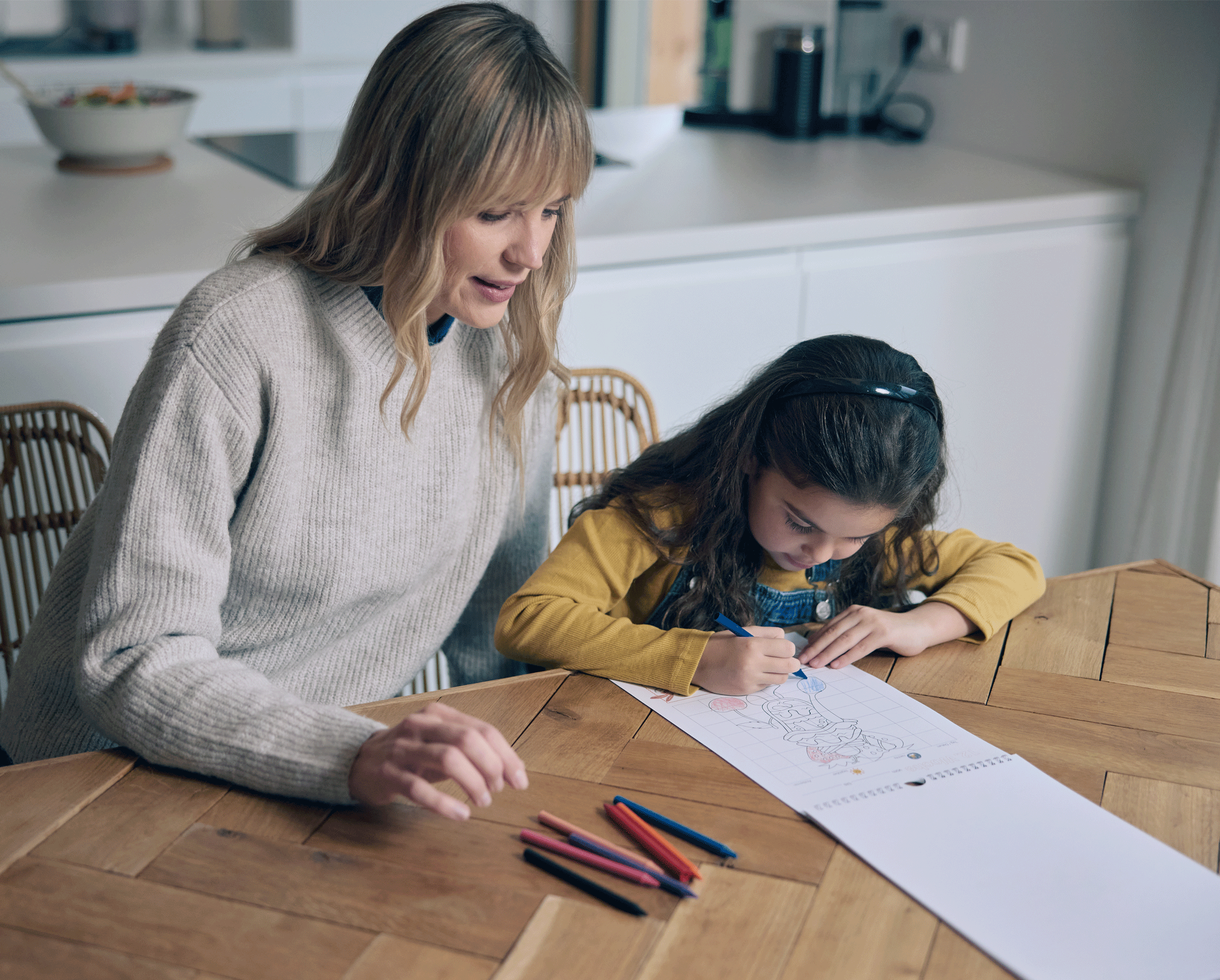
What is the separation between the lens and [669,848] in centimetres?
76

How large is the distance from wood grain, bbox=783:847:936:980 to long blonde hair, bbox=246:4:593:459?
54 centimetres

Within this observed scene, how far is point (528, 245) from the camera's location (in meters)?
1.02

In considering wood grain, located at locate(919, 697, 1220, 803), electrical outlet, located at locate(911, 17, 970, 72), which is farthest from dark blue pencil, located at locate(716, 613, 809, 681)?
electrical outlet, located at locate(911, 17, 970, 72)

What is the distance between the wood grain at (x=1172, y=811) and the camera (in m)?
0.81

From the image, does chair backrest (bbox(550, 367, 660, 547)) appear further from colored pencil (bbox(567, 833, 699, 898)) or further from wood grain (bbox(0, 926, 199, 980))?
wood grain (bbox(0, 926, 199, 980))

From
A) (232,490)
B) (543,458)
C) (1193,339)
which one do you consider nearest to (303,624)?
(232,490)

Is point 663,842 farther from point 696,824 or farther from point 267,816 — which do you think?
point 267,816

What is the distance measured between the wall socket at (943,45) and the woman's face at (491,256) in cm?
168

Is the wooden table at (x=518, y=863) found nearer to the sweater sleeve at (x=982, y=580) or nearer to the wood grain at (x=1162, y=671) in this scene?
the wood grain at (x=1162, y=671)

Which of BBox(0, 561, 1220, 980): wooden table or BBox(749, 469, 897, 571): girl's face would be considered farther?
BBox(749, 469, 897, 571): girl's face

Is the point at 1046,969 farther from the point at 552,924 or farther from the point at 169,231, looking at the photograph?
the point at 169,231

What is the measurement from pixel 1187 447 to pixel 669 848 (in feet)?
5.60

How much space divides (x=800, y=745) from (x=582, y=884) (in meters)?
0.24

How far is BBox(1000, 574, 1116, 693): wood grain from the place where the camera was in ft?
3.51
